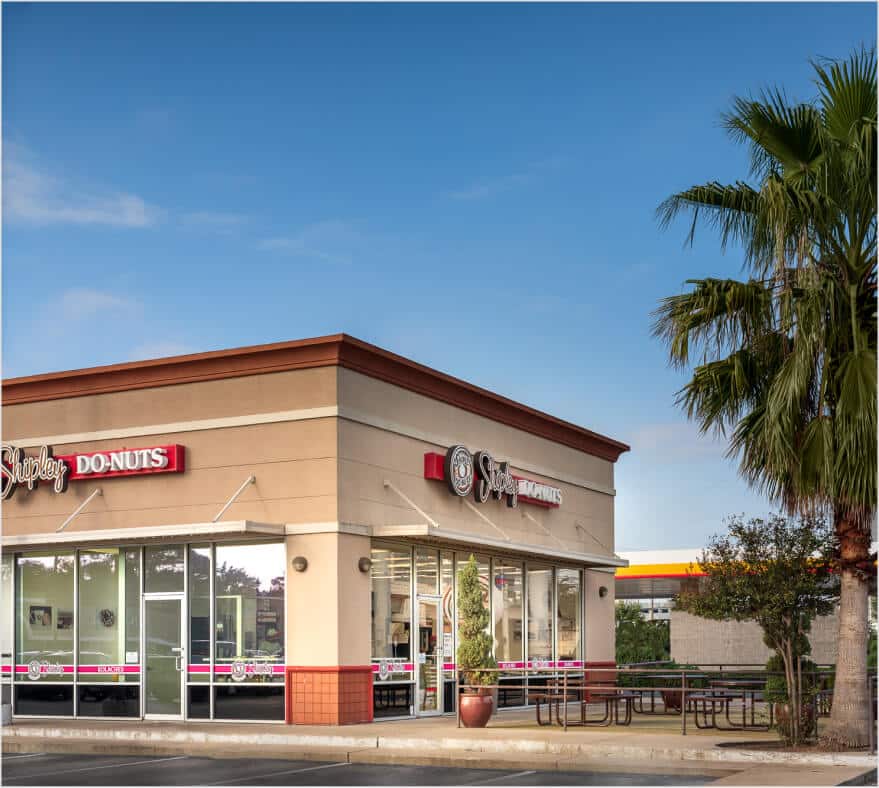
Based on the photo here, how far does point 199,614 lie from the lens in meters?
23.3

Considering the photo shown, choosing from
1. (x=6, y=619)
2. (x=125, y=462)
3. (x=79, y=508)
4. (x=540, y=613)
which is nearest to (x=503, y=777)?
(x=125, y=462)

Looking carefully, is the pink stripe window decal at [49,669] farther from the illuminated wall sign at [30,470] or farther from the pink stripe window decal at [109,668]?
the illuminated wall sign at [30,470]

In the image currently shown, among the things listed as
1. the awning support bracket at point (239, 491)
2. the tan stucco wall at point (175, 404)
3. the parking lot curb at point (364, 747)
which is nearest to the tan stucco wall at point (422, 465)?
the tan stucco wall at point (175, 404)

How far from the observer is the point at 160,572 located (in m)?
23.9

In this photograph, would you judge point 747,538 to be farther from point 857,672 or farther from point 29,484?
point 29,484

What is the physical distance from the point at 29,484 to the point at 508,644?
34.4 feet

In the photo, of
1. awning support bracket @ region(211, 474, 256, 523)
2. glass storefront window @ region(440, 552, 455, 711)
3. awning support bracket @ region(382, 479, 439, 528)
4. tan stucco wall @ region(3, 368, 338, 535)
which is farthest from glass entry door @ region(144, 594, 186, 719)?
glass storefront window @ region(440, 552, 455, 711)

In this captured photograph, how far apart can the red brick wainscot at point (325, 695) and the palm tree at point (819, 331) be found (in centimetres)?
799

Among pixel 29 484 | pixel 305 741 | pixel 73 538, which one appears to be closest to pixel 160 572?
pixel 73 538

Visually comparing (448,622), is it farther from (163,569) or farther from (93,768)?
(93,768)

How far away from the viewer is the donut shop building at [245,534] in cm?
2230

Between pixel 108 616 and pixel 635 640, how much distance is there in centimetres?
2453

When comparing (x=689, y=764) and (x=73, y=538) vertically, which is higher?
(x=73, y=538)

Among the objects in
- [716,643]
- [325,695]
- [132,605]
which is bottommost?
[716,643]
